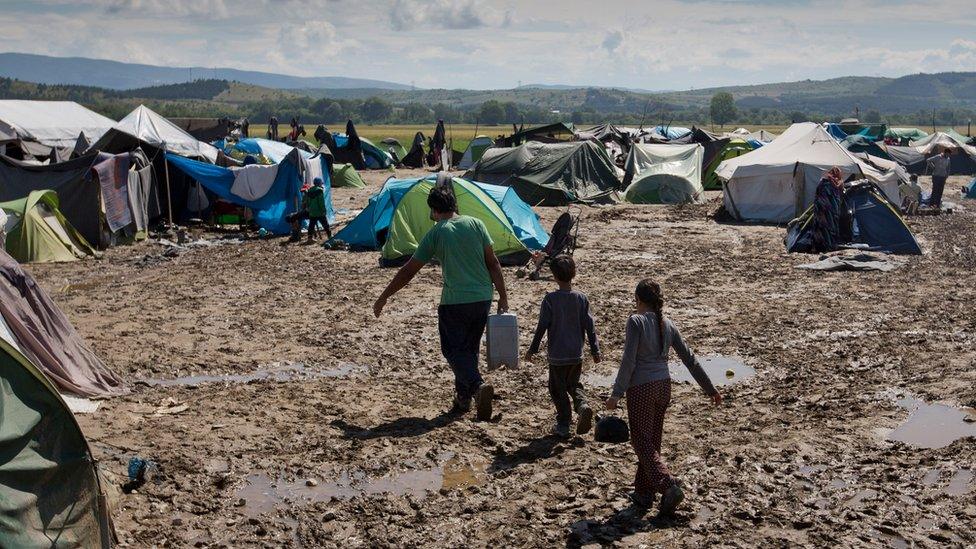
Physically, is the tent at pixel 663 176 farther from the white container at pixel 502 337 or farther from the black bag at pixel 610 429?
the black bag at pixel 610 429

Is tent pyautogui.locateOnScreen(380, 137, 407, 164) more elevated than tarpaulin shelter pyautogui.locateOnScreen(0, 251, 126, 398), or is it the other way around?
tarpaulin shelter pyautogui.locateOnScreen(0, 251, 126, 398)

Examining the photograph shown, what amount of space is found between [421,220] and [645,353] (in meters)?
11.4

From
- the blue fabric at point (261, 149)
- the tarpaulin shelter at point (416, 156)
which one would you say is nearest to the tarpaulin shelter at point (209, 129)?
the tarpaulin shelter at point (416, 156)

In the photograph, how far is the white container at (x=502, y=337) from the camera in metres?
8.17

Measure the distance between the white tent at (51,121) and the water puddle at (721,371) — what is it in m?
27.7

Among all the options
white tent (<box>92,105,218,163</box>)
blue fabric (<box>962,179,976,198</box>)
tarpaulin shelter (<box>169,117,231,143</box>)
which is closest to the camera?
white tent (<box>92,105,218,163</box>)

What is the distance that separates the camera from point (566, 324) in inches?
297

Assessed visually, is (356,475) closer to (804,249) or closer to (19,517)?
(19,517)

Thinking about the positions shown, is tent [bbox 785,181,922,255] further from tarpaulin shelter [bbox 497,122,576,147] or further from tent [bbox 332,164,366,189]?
tent [bbox 332,164,366,189]

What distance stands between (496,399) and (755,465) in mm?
2575

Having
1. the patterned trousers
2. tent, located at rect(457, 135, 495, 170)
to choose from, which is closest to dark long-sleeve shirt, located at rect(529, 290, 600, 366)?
the patterned trousers

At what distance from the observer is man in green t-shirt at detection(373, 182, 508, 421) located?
26.3 feet

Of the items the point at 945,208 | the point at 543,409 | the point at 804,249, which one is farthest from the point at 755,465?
the point at 945,208

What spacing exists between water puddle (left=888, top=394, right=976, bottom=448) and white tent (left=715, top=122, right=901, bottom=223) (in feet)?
46.2
